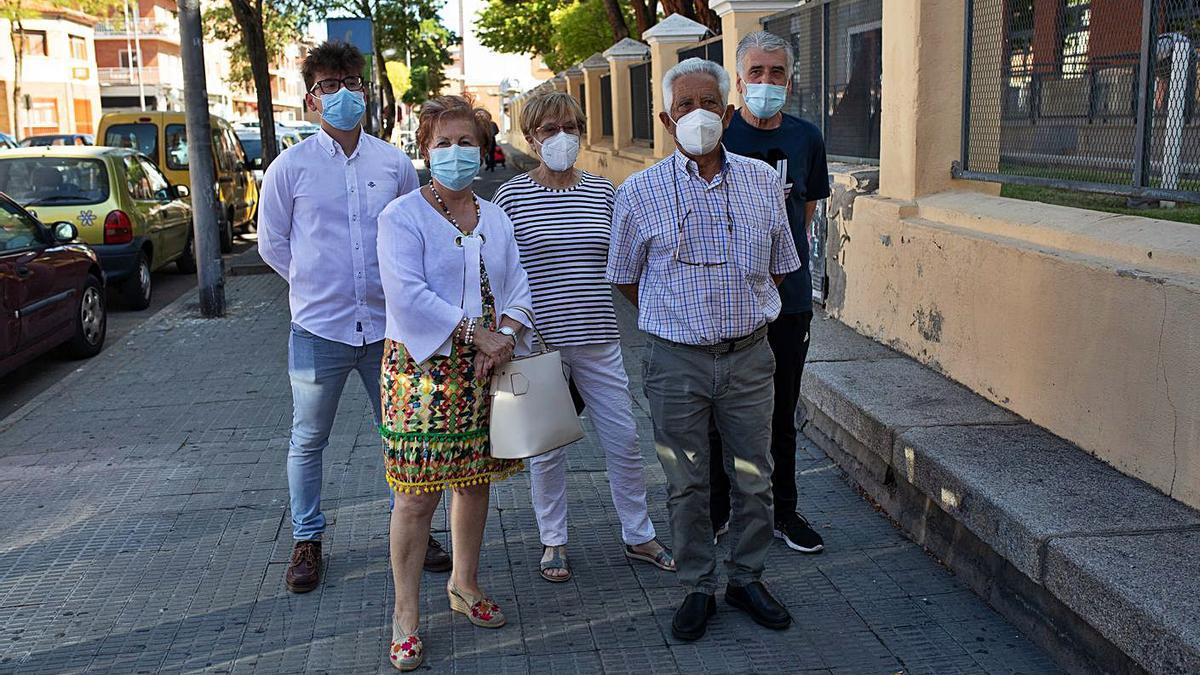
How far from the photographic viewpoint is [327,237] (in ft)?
14.1

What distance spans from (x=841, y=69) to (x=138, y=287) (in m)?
7.58

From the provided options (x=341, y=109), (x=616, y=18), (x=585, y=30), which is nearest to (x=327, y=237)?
(x=341, y=109)

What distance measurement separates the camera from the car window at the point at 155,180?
43.4 feet

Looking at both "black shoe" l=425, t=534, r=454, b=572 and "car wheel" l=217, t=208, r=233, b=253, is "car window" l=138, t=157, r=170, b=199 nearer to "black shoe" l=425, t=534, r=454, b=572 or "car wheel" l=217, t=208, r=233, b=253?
"car wheel" l=217, t=208, r=233, b=253

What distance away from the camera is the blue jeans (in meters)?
4.36

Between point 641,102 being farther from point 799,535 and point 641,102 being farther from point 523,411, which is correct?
point 523,411

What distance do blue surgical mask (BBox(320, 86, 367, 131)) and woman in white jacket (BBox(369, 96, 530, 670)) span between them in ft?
2.09

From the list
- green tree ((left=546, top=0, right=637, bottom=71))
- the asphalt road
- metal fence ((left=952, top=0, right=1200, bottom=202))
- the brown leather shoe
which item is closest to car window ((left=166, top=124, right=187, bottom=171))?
the asphalt road

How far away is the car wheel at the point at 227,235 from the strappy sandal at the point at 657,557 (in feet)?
44.0

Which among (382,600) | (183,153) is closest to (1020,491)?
(382,600)

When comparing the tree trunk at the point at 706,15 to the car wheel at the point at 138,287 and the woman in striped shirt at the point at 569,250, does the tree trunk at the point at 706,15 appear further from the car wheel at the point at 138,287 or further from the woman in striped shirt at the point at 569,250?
the woman in striped shirt at the point at 569,250

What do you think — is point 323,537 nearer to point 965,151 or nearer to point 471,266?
point 471,266

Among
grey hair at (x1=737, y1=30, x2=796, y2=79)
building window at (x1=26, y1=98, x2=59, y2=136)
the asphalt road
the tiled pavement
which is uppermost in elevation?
building window at (x1=26, y1=98, x2=59, y2=136)

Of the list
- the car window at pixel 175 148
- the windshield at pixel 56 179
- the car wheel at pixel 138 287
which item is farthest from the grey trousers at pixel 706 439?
the car window at pixel 175 148
